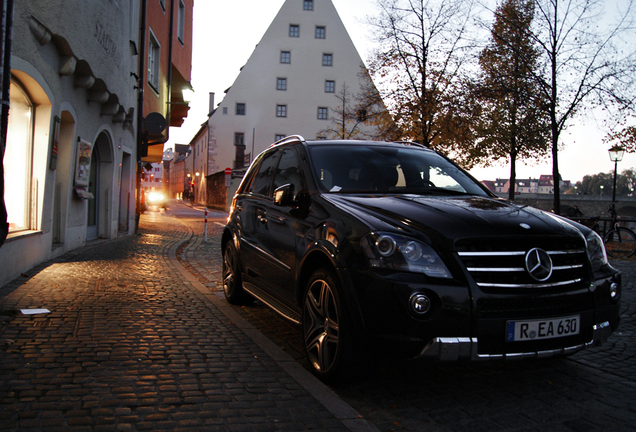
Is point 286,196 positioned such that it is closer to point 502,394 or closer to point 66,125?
point 502,394

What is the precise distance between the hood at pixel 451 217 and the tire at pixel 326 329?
521 millimetres

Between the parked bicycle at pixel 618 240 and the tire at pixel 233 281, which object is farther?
the parked bicycle at pixel 618 240

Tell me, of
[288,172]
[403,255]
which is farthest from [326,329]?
[288,172]

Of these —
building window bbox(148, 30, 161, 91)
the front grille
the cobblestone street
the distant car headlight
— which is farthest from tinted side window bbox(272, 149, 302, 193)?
the distant car headlight

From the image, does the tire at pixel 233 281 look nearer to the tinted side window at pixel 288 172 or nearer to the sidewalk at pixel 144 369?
the sidewalk at pixel 144 369

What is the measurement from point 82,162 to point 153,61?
937cm

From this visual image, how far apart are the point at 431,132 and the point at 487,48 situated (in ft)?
12.6

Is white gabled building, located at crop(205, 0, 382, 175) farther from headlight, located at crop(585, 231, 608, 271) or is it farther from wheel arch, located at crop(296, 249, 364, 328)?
headlight, located at crop(585, 231, 608, 271)

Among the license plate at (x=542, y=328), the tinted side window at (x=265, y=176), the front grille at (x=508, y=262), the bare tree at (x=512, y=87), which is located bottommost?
the license plate at (x=542, y=328)

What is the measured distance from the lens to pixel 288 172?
5.10 m

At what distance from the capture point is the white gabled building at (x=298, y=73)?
5197 cm

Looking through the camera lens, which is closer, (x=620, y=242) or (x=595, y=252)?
(x=595, y=252)

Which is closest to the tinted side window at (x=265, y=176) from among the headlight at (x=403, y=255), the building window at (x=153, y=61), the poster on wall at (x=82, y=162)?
the headlight at (x=403, y=255)

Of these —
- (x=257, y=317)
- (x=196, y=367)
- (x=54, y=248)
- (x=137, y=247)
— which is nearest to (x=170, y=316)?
(x=257, y=317)
